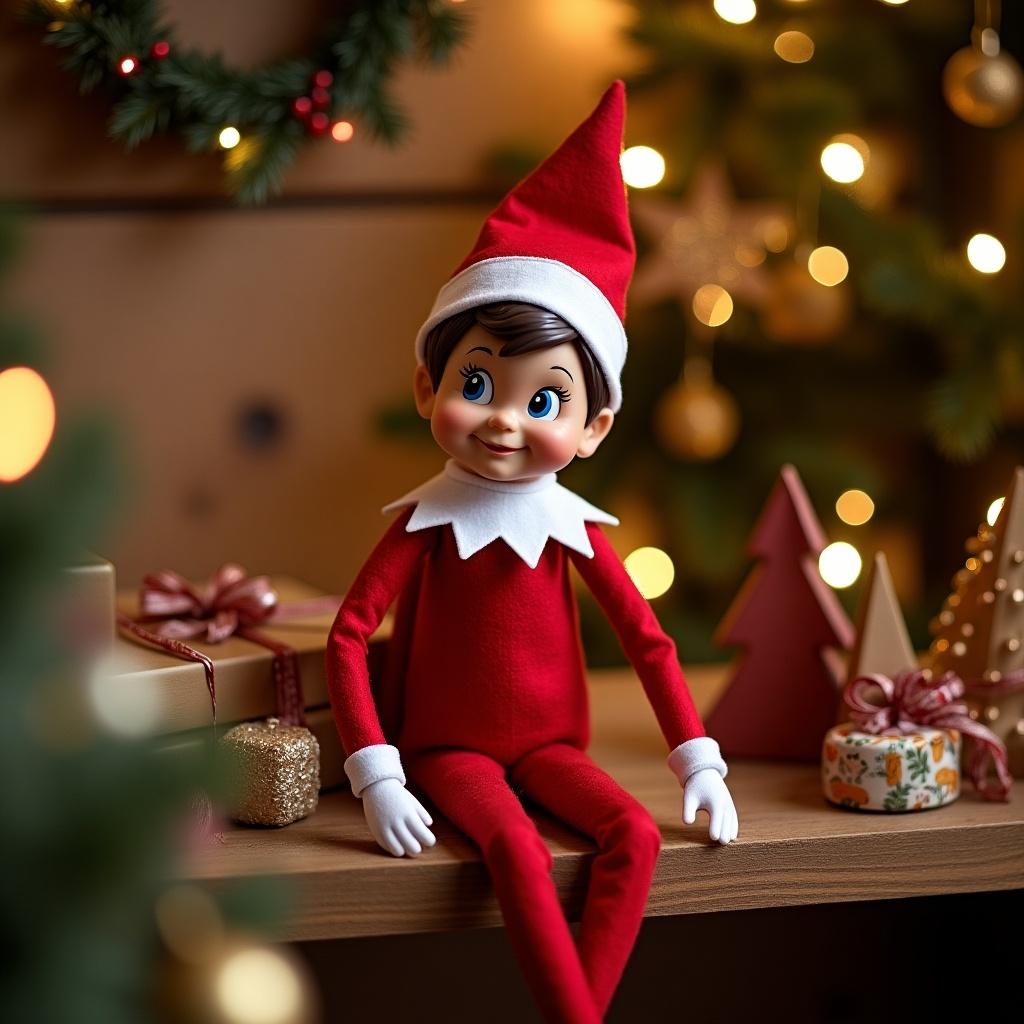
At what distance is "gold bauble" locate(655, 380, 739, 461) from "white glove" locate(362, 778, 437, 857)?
2.30ft

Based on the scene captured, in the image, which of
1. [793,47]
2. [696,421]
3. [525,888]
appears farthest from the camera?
[793,47]

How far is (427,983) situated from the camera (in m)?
1.55

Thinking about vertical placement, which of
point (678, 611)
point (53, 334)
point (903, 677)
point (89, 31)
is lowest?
point (678, 611)

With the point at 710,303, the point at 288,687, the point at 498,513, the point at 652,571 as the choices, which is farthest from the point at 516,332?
the point at 652,571

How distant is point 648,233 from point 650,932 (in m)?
0.93

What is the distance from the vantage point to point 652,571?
174cm

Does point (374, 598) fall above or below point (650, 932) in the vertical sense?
above

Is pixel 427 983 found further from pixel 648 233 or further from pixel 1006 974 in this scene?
pixel 648 233

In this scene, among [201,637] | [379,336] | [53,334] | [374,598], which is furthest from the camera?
[379,336]

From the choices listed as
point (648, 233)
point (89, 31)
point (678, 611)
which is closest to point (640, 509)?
point (678, 611)

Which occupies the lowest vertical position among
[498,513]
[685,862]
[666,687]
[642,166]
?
[685,862]

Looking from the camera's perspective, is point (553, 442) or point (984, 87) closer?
point (553, 442)

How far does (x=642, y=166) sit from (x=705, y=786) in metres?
0.89

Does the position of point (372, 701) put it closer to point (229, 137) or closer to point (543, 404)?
point (543, 404)
